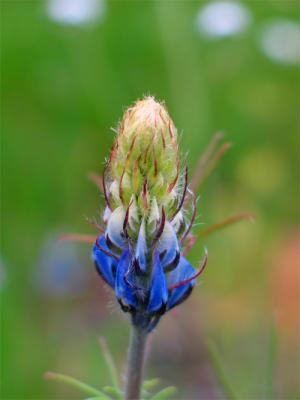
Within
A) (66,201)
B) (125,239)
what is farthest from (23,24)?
(125,239)

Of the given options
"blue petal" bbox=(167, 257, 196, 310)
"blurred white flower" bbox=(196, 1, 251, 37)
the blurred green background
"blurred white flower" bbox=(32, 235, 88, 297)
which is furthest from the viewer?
"blurred white flower" bbox=(196, 1, 251, 37)

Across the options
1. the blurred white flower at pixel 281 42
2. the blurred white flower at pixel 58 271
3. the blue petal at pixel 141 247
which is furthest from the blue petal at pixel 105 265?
the blurred white flower at pixel 281 42

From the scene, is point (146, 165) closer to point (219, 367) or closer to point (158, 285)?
point (158, 285)

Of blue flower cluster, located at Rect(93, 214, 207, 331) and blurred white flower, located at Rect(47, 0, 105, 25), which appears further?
blurred white flower, located at Rect(47, 0, 105, 25)

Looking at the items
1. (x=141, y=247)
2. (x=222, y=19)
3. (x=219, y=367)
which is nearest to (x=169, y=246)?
(x=141, y=247)

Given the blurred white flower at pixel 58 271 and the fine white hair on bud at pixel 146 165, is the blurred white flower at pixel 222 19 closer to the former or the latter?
the blurred white flower at pixel 58 271

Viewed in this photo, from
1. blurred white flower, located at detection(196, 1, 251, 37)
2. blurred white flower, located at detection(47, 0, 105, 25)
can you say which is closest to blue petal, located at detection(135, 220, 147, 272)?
blurred white flower, located at detection(196, 1, 251, 37)

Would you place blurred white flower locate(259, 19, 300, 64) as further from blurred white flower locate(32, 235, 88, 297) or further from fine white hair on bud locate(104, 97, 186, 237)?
fine white hair on bud locate(104, 97, 186, 237)
